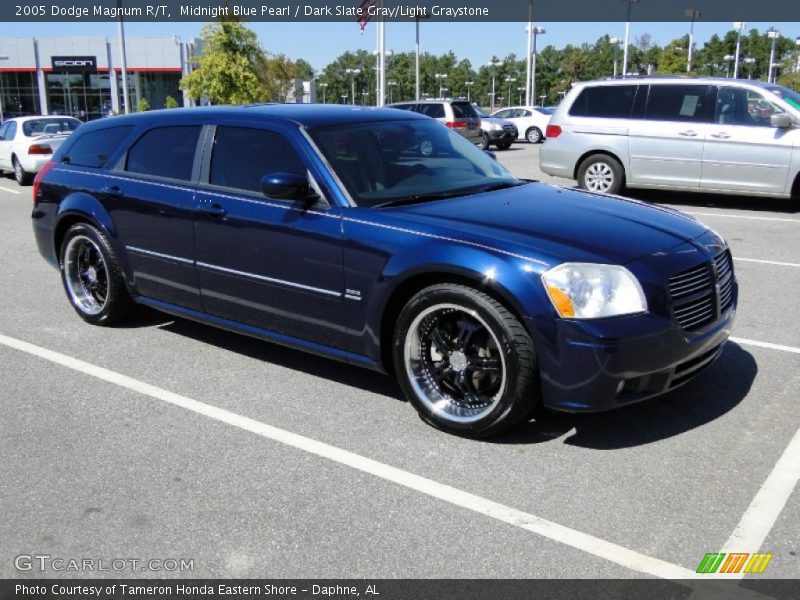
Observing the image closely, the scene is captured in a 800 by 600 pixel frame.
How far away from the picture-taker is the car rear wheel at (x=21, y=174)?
17.9m

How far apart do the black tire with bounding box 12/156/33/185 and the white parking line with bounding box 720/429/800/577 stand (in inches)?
698

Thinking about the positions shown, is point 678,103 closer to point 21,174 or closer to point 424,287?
point 424,287

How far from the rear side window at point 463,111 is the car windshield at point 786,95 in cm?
1273

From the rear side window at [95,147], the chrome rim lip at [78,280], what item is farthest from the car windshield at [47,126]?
the chrome rim lip at [78,280]

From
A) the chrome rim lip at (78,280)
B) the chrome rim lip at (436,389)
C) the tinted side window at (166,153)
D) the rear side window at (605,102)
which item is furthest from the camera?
the rear side window at (605,102)

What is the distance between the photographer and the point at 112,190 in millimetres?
5707

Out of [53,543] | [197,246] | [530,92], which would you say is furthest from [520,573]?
[530,92]

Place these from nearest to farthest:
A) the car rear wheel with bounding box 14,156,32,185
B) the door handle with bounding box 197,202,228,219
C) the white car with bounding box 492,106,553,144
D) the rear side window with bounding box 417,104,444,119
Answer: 1. the door handle with bounding box 197,202,228,219
2. the car rear wheel with bounding box 14,156,32,185
3. the rear side window with bounding box 417,104,444,119
4. the white car with bounding box 492,106,553,144

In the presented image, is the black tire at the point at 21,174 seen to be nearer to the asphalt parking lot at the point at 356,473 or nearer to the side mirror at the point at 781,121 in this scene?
the asphalt parking lot at the point at 356,473

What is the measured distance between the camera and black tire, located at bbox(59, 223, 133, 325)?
5.85 meters

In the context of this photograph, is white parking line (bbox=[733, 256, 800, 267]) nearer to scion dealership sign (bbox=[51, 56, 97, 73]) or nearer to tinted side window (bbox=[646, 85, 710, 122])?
tinted side window (bbox=[646, 85, 710, 122])

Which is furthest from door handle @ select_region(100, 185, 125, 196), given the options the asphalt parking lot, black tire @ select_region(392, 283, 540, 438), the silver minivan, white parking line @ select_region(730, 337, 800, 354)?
the silver minivan

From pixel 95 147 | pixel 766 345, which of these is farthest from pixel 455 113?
pixel 766 345

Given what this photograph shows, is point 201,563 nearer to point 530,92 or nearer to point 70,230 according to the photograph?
point 70,230
